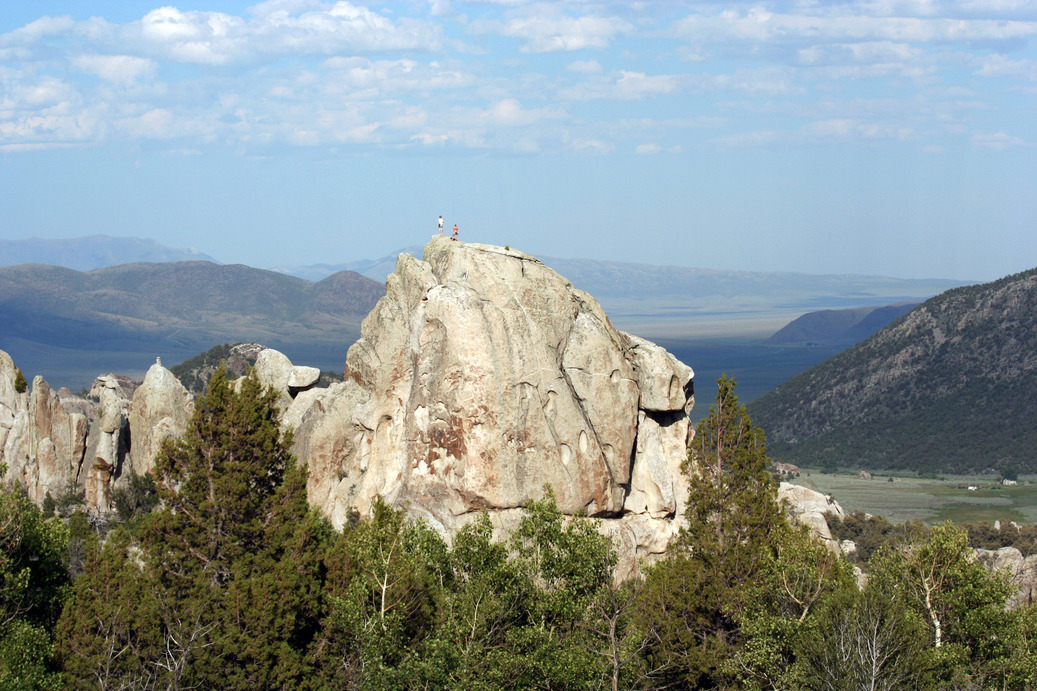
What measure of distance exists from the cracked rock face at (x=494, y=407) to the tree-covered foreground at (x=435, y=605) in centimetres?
896

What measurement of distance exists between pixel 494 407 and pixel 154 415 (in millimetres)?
18254

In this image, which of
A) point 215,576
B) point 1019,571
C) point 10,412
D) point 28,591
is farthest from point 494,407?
point 10,412

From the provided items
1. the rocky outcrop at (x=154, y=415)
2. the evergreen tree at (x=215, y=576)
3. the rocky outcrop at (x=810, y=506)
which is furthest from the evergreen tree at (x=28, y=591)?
the rocky outcrop at (x=810, y=506)

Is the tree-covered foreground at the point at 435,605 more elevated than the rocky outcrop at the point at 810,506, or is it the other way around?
the tree-covered foreground at the point at 435,605

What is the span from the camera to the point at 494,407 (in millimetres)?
44312

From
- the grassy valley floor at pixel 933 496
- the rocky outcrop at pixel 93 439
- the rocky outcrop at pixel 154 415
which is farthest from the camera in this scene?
the grassy valley floor at pixel 933 496

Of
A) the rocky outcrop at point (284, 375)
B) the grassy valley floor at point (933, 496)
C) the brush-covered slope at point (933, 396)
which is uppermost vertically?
the rocky outcrop at point (284, 375)

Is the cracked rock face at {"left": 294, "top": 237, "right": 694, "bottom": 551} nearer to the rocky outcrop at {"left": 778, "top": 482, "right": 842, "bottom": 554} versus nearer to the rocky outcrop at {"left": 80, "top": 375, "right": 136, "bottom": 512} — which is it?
the rocky outcrop at {"left": 80, "top": 375, "right": 136, "bottom": 512}

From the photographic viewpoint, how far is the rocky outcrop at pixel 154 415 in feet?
174

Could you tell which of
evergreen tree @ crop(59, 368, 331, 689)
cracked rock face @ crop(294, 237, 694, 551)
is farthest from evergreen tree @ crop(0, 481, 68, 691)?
cracked rock face @ crop(294, 237, 694, 551)

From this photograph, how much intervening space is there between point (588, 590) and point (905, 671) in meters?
8.38

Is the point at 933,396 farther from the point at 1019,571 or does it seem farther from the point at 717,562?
the point at 717,562

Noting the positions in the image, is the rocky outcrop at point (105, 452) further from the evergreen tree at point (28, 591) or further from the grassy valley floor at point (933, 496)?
the grassy valley floor at point (933, 496)

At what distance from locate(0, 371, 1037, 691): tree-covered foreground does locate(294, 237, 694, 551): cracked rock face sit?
29.4ft
